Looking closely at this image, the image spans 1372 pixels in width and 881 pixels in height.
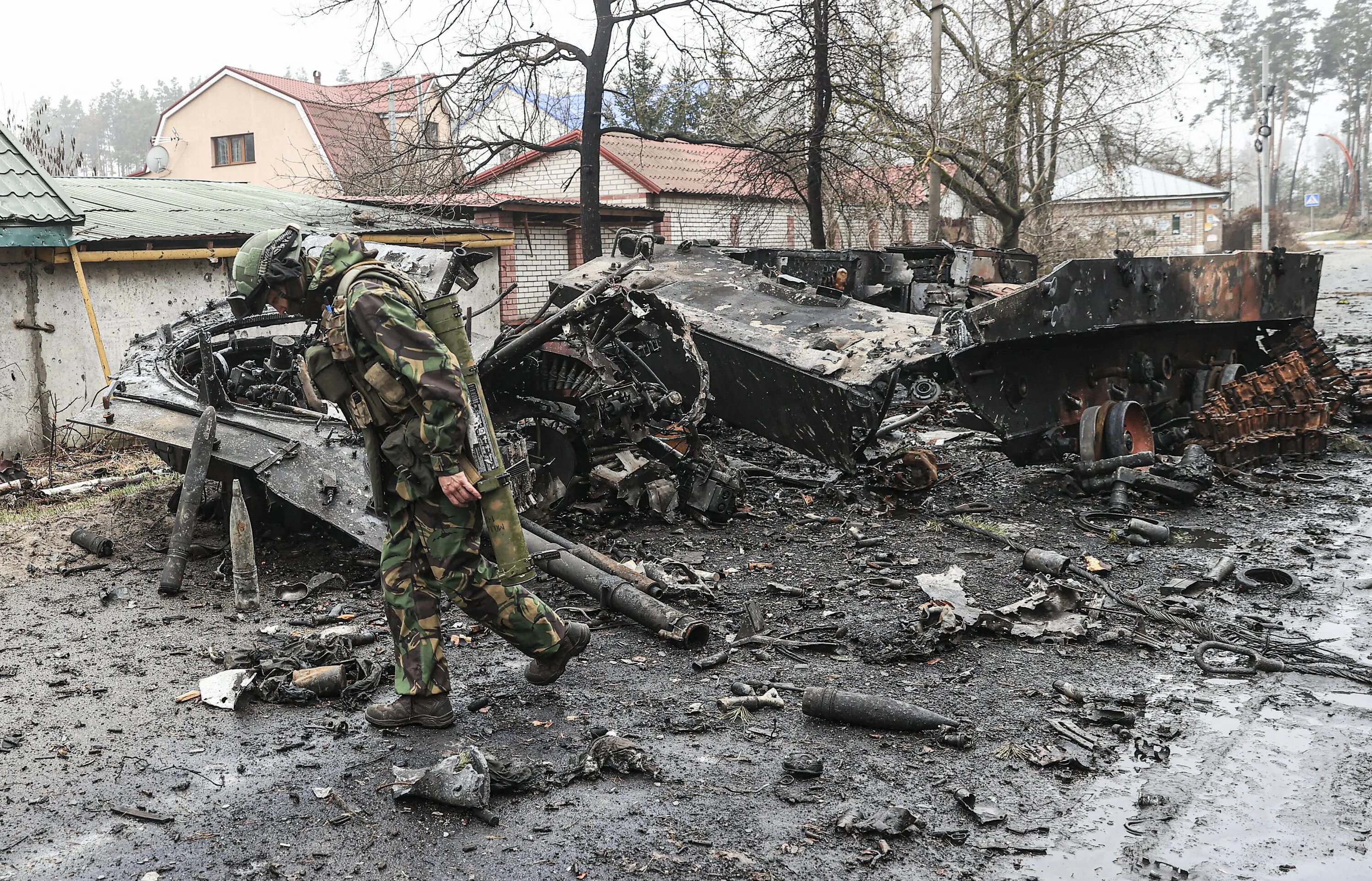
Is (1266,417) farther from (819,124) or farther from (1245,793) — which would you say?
(819,124)

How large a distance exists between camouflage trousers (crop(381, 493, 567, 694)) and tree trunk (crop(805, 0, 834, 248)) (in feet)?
35.4

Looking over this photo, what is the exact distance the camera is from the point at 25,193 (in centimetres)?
938

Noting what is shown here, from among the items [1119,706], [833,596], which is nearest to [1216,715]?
[1119,706]

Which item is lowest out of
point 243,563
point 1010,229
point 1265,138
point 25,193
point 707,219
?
point 243,563

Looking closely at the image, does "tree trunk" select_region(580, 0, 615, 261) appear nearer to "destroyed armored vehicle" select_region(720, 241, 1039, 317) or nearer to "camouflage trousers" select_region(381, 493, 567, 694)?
"destroyed armored vehicle" select_region(720, 241, 1039, 317)

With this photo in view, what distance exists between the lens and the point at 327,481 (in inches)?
215

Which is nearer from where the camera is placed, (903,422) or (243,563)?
(243,563)

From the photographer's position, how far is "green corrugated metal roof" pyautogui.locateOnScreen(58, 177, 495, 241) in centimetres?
1102

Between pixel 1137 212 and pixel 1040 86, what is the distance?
782 inches

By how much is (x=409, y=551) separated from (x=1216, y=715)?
3.20m

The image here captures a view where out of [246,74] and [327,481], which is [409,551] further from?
[246,74]

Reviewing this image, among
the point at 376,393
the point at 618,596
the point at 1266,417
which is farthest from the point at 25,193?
the point at 1266,417

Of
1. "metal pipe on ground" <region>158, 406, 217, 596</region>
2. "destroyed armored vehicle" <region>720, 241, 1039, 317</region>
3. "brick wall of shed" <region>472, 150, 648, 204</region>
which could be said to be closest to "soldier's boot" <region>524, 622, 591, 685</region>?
"metal pipe on ground" <region>158, 406, 217, 596</region>

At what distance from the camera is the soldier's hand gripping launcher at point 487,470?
4074 mm
